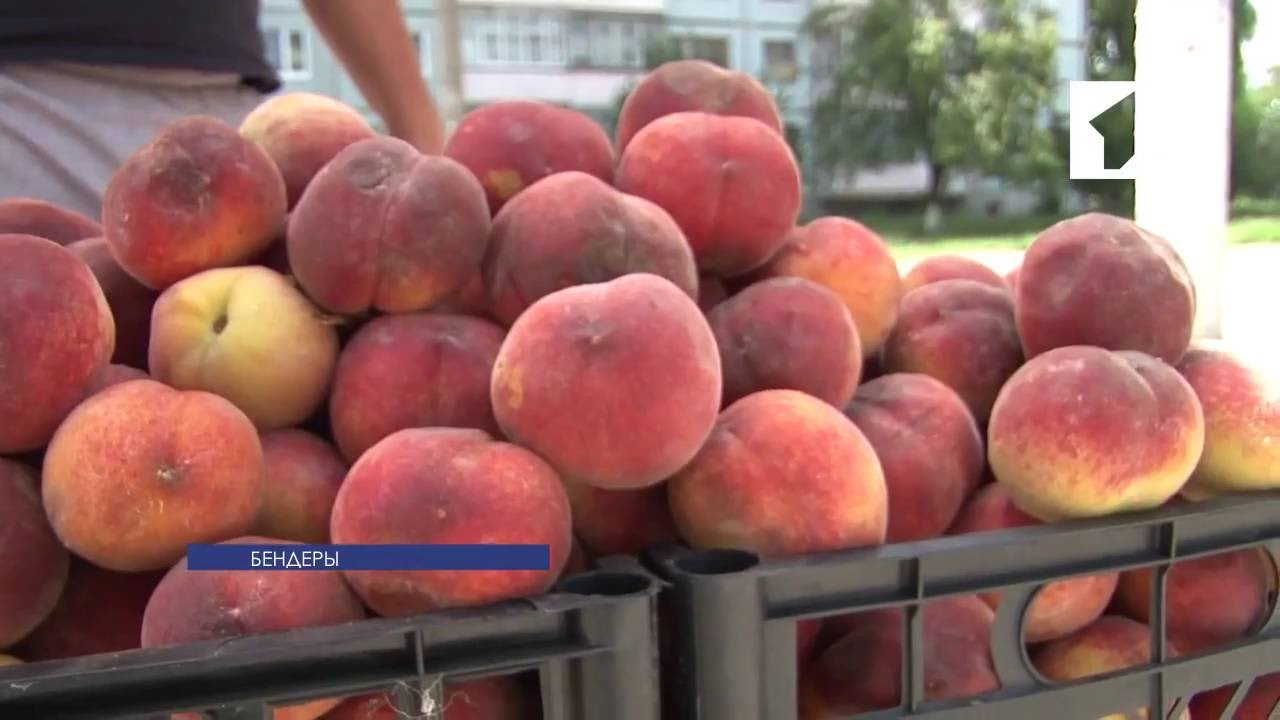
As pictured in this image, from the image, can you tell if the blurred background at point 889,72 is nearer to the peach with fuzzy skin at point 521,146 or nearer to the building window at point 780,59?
the building window at point 780,59

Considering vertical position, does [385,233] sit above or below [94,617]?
above

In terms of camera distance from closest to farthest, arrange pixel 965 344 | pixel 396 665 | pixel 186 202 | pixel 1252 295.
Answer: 1. pixel 396 665
2. pixel 186 202
3. pixel 965 344
4. pixel 1252 295

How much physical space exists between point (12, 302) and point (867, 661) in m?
0.50

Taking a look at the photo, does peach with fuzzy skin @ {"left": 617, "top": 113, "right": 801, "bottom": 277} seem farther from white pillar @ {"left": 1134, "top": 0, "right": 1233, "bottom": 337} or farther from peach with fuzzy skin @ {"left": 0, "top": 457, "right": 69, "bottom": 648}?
white pillar @ {"left": 1134, "top": 0, "right": 1233, "bottom": 337}

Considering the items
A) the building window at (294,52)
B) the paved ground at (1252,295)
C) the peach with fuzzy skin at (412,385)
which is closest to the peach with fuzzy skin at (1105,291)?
the peach with fuzzy skin at (412,385)

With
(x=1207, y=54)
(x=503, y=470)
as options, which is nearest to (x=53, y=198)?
(x=503, y=470)

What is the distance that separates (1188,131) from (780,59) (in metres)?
13.8

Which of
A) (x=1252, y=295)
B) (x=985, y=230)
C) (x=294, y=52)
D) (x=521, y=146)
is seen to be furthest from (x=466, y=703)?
(x=294, y=52)

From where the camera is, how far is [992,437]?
66 centimetres

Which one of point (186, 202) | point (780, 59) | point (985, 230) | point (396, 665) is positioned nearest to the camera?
point (396, 665)

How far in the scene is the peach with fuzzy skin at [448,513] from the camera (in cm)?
51

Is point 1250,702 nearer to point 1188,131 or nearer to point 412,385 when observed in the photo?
point 412,385

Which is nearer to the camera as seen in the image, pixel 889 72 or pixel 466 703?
pixel 466 703

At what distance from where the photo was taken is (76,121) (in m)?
1.23
